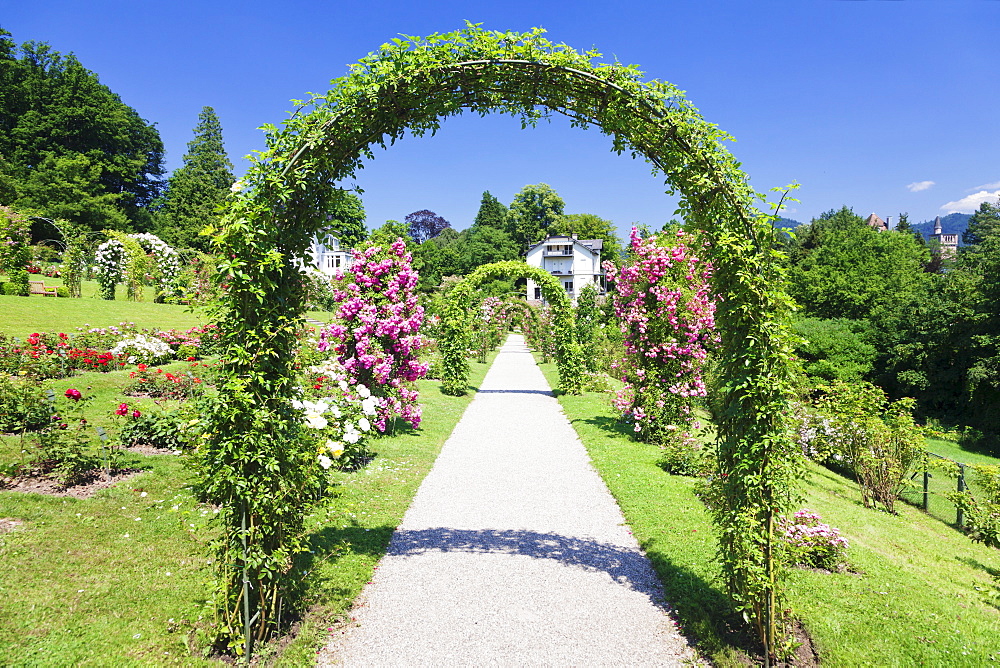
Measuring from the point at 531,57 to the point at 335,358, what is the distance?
6986 mm

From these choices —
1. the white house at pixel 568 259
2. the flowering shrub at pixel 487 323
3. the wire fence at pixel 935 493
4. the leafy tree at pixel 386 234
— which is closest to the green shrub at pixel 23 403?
the leafy tree at pixel 386 234

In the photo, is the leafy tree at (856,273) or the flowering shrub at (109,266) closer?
the flowering shrub at (109,266)

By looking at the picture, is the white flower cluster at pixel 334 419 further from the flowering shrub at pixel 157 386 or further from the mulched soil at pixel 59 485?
the flowering shrub at pixel 157 386

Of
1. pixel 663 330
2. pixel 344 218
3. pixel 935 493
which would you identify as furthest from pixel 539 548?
pixel 935 493

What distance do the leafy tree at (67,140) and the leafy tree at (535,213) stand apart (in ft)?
150

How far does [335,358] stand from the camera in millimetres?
9570

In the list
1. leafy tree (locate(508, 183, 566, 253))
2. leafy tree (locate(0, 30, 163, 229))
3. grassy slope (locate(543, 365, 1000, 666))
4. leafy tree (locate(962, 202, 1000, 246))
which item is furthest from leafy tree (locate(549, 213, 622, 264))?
grassy slope (locate(543, 365, 1000, 666))

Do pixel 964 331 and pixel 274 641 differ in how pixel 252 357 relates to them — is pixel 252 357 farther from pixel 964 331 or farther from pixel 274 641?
pixel 964 331

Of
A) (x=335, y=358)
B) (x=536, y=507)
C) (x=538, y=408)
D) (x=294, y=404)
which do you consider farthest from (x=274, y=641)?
(x=538, y=408)

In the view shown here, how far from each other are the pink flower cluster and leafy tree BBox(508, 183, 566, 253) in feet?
219

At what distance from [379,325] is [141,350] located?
6.91 m

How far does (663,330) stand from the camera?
32.7 ft

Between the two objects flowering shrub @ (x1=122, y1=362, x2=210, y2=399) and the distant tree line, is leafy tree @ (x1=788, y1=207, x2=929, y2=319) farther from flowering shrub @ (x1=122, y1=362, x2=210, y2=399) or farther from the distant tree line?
flowering shrub @ (x1=122, y1=362, x2=210, y2=399)

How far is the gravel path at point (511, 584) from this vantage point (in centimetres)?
379
